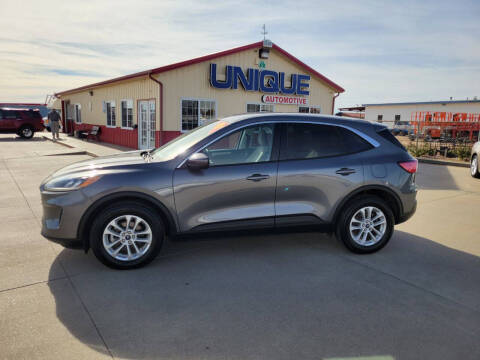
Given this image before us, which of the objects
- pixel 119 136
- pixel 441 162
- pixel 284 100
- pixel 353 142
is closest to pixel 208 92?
pixel 284 100

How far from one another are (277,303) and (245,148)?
1.92m

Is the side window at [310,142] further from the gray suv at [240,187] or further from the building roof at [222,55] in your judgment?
the building roof at [222,55]

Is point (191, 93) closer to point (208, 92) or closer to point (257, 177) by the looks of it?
point (208, 92)

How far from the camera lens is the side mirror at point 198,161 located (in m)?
3.97

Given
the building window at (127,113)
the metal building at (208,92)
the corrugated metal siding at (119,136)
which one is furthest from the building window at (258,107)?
the building window at (127,113)

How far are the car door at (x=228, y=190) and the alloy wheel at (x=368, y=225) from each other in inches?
44.2

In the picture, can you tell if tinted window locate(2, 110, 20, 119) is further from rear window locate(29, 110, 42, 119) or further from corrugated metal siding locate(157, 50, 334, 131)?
corrugated metal siding locate(157, 50, 334, 131)

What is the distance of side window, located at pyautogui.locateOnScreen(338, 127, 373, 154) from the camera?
15.2ft

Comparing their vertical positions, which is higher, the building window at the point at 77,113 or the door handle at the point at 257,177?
the building window at the point at 77,113

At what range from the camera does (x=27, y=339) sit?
9.25 ft

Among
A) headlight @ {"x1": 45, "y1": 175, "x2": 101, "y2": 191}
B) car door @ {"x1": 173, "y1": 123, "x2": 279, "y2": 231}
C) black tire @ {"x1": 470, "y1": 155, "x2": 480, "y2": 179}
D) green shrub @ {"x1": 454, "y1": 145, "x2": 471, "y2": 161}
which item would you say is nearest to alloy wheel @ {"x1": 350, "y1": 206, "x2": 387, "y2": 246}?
car door @ {"x1": 173, "y1": 123, "x2": 279, "y2": 231}

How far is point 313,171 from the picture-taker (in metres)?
4.40

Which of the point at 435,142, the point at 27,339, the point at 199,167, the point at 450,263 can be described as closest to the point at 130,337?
the point at 27,339

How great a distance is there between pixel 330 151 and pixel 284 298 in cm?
192
